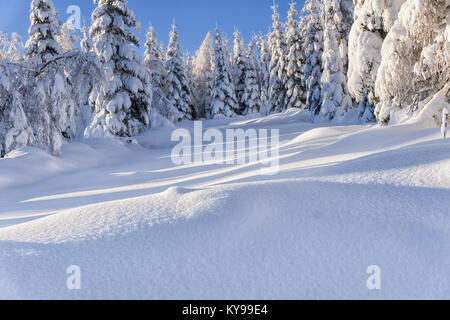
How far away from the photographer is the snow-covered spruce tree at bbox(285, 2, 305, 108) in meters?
30.4

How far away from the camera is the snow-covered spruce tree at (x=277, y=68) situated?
1308 inches

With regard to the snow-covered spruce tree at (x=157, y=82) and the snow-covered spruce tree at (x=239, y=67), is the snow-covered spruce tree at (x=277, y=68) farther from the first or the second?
the snow-covered spruce tree at (x=157, y=82)

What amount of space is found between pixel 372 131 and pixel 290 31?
89.2 ft

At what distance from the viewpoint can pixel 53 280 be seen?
1861mm

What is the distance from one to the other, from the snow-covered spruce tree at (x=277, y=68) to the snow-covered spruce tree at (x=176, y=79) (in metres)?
9.90

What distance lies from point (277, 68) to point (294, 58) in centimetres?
410

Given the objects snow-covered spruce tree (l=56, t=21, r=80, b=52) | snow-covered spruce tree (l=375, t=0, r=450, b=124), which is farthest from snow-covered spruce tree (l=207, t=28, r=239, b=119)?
snow-covered spruce tree (l=375, t=0, r=450, b=124)

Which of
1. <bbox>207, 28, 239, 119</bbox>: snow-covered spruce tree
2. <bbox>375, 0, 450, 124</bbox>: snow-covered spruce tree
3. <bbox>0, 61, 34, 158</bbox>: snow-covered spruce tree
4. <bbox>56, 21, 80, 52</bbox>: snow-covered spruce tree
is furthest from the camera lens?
<bbox>207, 28, 239, 119</bbox>: snow-covered spruce tree

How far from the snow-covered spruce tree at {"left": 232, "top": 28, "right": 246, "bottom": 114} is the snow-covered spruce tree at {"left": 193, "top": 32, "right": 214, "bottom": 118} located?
509 cm

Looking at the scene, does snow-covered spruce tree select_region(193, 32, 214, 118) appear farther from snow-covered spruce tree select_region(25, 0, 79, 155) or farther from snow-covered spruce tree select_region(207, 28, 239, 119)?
snow-covered spruce tree select_region(25, 0, 79, 155)

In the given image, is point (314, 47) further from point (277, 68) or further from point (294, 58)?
point (277, 68)

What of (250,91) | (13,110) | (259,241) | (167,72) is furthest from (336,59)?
(259,241)
